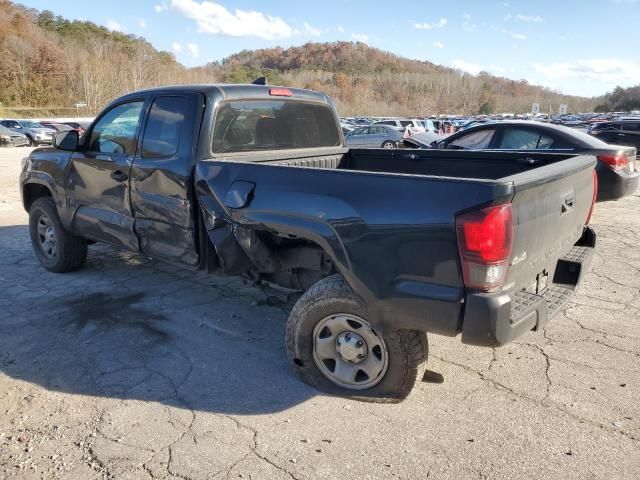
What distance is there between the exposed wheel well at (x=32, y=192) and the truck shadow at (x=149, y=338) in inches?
31.2

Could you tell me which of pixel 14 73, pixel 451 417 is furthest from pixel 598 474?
pixel 14 73

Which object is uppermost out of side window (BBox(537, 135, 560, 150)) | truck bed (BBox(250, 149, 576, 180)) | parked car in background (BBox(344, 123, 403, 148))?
truck bed (BBox(250, 149, 576, 180))

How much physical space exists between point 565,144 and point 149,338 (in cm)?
695

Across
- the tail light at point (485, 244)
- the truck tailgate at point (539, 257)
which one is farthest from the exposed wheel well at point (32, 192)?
the truck tailgate at point (539, 257)

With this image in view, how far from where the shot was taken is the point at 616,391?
11.0 ft

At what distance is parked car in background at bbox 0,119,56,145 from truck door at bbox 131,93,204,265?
29.3 metres

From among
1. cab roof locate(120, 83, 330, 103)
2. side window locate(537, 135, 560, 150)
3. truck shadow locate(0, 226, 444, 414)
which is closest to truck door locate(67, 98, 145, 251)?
cab roof locate(120, 83, 330, 103)

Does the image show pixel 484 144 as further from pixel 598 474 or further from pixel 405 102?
pixel 405 102

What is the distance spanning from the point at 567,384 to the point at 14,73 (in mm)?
83197

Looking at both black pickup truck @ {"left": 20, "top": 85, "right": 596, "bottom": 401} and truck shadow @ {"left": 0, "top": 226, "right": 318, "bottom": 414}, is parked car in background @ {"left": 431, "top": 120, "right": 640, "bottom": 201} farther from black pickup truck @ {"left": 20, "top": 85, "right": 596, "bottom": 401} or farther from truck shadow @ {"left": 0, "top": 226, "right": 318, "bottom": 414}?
truck shadow @ {"left": 0, "top": 226, "right": 318, "bottom": 414}

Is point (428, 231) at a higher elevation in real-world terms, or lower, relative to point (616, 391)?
higher

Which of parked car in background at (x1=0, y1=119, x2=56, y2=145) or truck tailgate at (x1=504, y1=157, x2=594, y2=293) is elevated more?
truck tailgate at (x1=504, y1=157, x2=594, y2=293)

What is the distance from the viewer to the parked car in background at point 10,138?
94.5 ft

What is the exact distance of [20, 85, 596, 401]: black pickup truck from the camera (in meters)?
2.70
